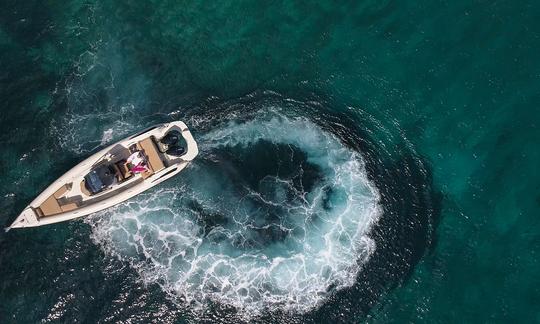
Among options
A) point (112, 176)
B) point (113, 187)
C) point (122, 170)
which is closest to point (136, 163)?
point (122, 170)

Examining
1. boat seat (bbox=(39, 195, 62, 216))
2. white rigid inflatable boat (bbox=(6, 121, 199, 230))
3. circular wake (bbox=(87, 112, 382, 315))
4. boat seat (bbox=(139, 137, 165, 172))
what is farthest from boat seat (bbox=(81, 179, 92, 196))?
boat seat (bbox=(139, 137, 165, 172))

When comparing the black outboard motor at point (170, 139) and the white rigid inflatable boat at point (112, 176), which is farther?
the black outboard motor at point (170, 139)

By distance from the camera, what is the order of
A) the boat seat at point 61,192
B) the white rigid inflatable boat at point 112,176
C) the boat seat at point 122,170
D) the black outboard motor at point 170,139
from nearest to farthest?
the white rigid inflatable boat at point 112,176
the boat seat at point 61,192
the boat seat at point 122,170
the black outboard motor at point 170,139

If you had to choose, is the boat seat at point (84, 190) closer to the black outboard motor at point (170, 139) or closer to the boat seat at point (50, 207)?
the boat seat at point (50, 207)

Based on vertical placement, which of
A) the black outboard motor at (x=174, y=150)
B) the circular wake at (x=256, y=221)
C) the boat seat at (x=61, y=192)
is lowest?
the circular wake at (x=256, y=221)

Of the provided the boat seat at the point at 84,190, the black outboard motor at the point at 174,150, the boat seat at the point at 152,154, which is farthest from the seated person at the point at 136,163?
the boat seat at the point at 84,190

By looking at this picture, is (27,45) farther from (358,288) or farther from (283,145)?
(358,288)

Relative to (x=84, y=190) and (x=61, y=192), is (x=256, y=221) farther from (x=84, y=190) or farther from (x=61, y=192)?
(x=61, y=192)
